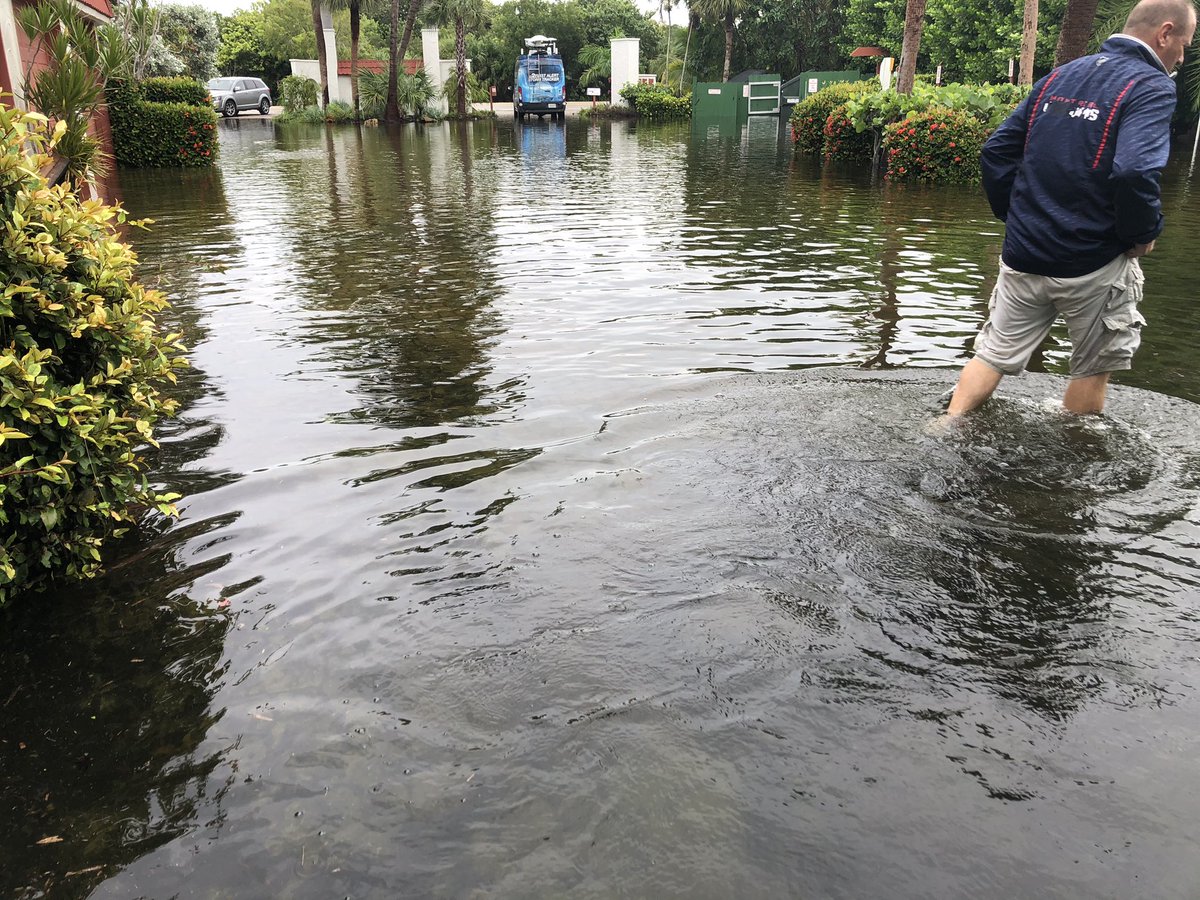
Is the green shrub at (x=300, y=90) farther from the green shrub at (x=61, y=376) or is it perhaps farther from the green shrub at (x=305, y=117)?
the green shrub at (x=61, y=376)

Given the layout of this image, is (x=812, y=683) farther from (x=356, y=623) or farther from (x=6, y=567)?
(x=6, y=567)

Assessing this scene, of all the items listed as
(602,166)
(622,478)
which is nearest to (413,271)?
(622,478)

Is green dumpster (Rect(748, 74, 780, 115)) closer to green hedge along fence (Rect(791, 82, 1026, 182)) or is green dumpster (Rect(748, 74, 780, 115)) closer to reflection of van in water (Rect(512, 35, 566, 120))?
reflection of van in water (Rect(512, 35, 566, 120))

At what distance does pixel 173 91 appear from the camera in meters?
21.1

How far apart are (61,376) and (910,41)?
66.5 feet

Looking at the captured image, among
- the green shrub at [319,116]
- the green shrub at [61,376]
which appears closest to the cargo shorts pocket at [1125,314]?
the green shrub at [61,376]

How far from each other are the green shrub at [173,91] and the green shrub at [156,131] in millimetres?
1946

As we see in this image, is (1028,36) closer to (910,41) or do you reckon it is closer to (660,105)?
(910,41)

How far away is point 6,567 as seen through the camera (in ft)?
9.69

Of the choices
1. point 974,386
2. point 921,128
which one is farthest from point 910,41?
point 974,386

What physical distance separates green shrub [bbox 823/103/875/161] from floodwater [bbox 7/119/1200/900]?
47.6ft

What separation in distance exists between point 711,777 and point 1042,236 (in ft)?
10.9

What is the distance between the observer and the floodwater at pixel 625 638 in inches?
89.7

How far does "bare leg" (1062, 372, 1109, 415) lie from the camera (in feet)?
15.4
